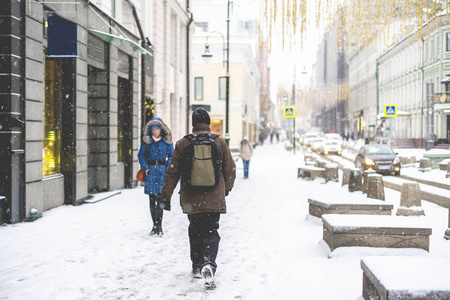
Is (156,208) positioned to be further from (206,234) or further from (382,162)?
(382,162)

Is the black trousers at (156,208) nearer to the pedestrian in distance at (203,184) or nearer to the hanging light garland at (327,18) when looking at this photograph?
the pedestrian in distance at (203,184)

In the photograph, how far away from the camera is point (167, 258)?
646cm

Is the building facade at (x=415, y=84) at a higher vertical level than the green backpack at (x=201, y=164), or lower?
higher

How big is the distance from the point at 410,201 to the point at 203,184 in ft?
20.3

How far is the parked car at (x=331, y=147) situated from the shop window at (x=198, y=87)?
39.2ft

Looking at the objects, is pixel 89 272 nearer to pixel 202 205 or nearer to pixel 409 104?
pixel 202 205

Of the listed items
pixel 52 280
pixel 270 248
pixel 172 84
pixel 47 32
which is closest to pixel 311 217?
pixel 270 248

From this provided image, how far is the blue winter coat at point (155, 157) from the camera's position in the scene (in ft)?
25.3

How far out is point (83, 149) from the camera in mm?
11594

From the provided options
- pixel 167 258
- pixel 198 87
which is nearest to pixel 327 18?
pixel 167 258

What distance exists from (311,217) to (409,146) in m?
43.3

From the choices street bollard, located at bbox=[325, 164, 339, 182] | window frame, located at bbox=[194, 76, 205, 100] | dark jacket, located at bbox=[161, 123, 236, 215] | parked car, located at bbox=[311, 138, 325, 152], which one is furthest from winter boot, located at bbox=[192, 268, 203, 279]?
window frame, located at bbox=[194, 76, 205, 100]

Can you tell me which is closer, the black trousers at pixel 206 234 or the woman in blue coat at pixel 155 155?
the black trousers at pixel 206 234

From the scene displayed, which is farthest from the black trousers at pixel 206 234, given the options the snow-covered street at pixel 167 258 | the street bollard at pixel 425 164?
the street bollard at pixel 425 164
